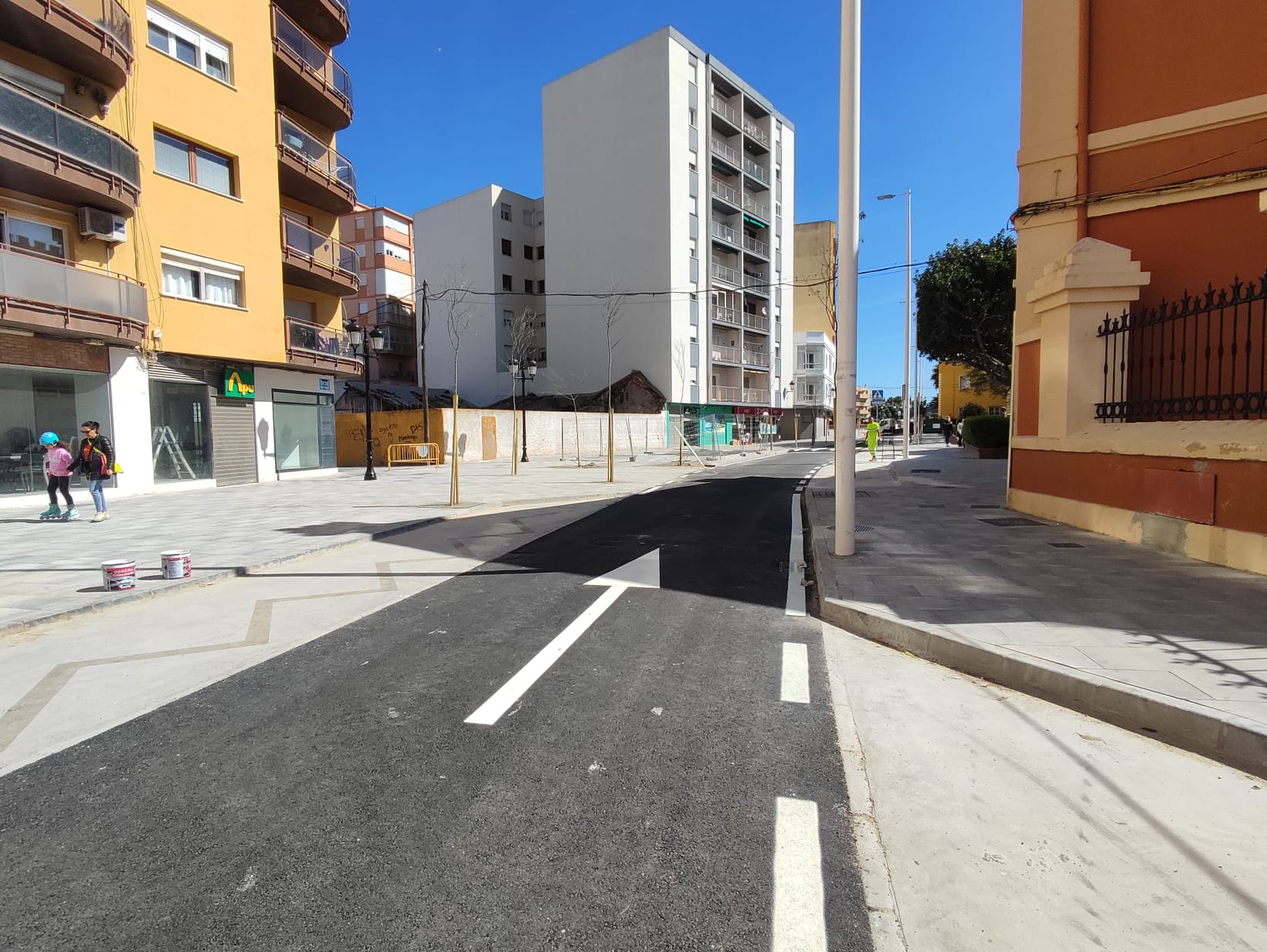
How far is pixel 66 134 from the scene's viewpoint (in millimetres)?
13414

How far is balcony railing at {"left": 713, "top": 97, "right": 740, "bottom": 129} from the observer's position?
157 ft

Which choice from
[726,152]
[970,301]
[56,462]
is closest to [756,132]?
[726,152]

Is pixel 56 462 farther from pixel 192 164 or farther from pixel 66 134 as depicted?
pixel 192 164

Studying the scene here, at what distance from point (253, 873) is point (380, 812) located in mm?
479

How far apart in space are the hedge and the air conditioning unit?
28832 millimetres

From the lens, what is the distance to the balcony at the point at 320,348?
65.3 feet

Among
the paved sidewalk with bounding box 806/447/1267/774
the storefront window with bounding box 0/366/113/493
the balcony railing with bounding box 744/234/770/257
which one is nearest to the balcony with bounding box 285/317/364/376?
the storefront window with bounding box 0/366/113/493

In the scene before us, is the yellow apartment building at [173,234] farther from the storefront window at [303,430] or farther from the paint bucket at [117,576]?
the paint bucket at [117,576]

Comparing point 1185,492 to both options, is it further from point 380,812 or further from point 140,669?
point 140,669

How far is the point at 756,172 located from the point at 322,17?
124ft

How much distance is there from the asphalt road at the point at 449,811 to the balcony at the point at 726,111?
167ft

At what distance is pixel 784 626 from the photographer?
17.8 ft

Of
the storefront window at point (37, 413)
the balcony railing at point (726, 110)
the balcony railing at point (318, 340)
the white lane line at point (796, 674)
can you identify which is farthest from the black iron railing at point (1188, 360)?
the balcony railing at point (726, 110)

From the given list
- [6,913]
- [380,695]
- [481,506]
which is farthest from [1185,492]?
[481,506]
